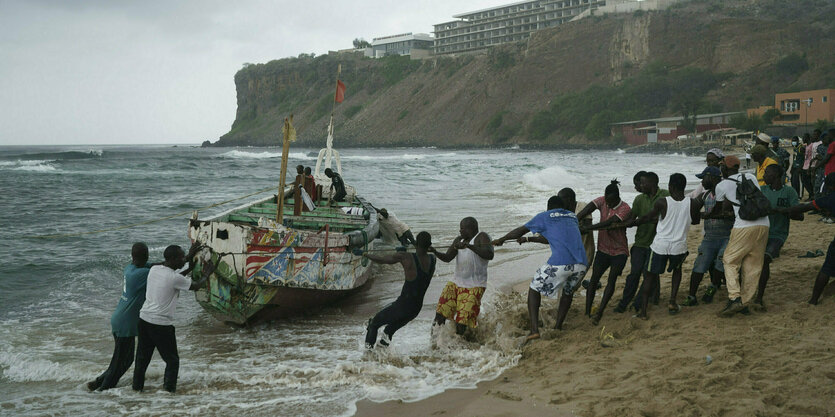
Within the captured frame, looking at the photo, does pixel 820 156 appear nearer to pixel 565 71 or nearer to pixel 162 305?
pixel 162 305

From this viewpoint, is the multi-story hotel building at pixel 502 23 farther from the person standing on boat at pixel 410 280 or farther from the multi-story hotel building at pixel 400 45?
the person standing on boat at pixel 410 280

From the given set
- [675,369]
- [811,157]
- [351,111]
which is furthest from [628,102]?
[675,369]

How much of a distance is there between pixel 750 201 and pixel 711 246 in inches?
29.9

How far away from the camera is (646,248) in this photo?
6824 mm

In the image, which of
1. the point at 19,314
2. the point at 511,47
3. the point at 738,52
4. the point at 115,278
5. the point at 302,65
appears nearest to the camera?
the point at 19,314

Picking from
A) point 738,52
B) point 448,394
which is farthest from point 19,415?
point 738,52

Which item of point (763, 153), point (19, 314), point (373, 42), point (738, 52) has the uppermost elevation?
point (373, 42)

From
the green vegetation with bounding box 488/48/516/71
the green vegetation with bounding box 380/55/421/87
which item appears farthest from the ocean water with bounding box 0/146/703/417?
the green vegetation with bounding box 380/55/421/87

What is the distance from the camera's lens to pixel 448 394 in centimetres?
553

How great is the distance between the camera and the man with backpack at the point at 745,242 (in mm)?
6160

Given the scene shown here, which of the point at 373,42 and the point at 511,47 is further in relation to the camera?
the point at 373,42

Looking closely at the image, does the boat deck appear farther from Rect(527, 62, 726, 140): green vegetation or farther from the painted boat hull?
Rect(527, 62, 726, 140): green vegetation

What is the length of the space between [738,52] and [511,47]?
119ft

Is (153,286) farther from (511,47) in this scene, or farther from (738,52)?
(511,47)
